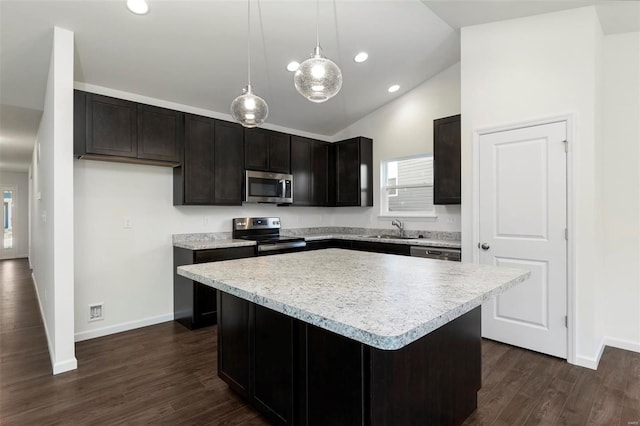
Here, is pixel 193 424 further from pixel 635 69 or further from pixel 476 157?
pixel 635 69

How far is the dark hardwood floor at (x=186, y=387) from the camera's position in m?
1.98

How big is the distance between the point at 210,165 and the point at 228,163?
0.76 feet

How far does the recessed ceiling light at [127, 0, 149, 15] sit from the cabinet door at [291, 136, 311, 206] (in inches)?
95.9

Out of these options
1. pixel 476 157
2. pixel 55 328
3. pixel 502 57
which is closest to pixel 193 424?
pixel 55 328

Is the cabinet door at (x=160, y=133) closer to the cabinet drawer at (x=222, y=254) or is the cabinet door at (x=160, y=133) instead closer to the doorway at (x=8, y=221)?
the cabinet drawer at (x=222, y=254)

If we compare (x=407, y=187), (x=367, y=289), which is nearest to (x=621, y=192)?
(x=407, y=187)

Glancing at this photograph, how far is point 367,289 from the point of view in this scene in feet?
4.68

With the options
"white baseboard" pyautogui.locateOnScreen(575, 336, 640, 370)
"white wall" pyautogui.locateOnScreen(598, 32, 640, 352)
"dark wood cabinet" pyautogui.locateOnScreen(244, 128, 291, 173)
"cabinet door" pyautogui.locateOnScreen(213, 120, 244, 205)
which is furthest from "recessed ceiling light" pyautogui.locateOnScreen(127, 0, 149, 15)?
"white baseboard" pyautogui.locateOnScreen(575, 336, 640, 370)

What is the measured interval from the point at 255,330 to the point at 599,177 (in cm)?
302

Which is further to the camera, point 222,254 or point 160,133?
point 222,254

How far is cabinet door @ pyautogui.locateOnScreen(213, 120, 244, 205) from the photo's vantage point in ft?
12.6

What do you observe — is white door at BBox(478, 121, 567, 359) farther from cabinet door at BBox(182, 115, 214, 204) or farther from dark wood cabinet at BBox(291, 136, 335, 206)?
cabinet door at BBox(182, 115, 214, 204)

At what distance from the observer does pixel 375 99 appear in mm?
4652

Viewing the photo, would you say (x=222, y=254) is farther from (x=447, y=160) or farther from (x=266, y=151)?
(x=447, y=160)
